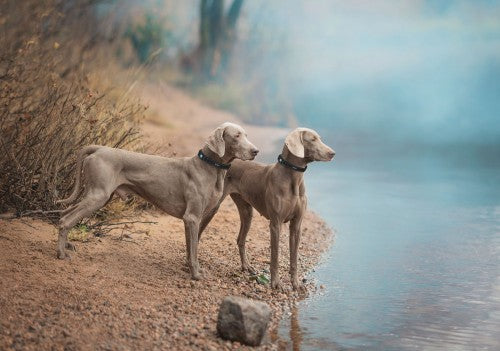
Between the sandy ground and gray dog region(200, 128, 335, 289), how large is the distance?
525 millimetres

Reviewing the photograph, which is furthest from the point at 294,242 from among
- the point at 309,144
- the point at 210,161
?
the point at 210,161

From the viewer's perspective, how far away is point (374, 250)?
352 inches

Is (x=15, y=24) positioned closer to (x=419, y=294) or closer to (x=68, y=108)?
(x=68, y=108)

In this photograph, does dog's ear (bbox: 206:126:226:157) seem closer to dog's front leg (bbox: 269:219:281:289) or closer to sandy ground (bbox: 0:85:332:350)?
dog's front leg (bbox: 269:219:281:289)

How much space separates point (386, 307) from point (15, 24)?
6061mm

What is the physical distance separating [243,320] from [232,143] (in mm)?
1603

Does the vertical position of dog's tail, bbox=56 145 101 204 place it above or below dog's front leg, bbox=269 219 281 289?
above

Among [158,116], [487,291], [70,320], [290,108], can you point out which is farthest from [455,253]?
[290,108]

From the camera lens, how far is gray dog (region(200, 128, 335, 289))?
6.09 m

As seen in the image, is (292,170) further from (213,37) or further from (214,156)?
(213,37)

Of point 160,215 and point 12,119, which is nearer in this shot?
point 12,119

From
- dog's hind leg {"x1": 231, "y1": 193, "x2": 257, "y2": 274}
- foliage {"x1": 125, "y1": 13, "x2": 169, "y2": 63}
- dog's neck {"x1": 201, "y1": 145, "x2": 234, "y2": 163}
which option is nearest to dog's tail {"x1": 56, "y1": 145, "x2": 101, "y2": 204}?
dog's neck {"x1": 201, "y1": 145, "x2": 234, "y2": 163}

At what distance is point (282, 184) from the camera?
6109mm

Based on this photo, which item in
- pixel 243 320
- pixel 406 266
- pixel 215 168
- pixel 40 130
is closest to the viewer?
pixel 243 320
